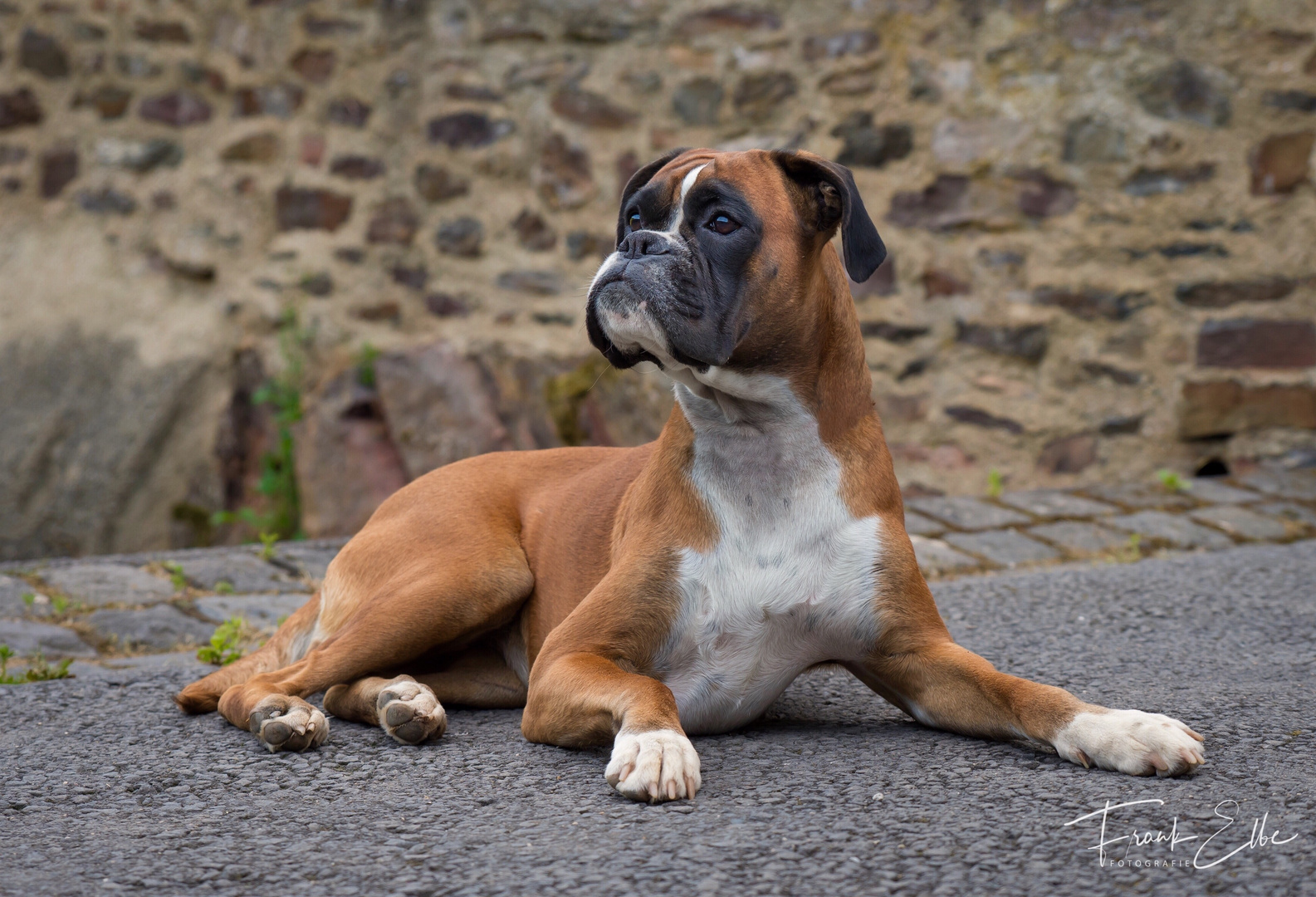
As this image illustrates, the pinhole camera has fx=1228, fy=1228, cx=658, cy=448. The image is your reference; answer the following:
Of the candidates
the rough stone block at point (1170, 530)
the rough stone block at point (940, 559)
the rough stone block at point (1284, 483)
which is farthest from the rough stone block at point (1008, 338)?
the rough stone block at point (940, 559)

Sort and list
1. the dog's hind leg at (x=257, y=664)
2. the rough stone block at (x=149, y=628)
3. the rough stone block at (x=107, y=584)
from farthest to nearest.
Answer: the rough stone block at (x=107, y=584)
the rough stone block at (x=149, y=628)
the dog's hind leg at (x=257, y=664)

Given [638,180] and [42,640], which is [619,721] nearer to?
[638,180]

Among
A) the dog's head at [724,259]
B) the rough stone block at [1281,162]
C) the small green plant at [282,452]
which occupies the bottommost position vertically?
the small green plant at [282,452]

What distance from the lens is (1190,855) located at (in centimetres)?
203

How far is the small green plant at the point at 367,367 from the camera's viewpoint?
23.3 feet

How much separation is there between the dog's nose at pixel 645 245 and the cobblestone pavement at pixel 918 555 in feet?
6.70

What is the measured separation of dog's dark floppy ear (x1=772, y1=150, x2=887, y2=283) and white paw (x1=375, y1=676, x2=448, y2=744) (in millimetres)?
1418

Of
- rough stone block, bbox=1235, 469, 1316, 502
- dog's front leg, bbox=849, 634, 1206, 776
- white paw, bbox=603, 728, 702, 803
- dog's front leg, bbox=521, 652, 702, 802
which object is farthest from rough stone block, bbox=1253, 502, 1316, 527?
white paw, bbox=603, 728, 702, 803

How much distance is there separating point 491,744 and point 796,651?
75cm

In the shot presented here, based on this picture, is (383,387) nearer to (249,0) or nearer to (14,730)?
(249,0)

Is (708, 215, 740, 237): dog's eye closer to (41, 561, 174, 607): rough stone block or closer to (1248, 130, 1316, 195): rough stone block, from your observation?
(41, 561, 174, 607): rough stone block

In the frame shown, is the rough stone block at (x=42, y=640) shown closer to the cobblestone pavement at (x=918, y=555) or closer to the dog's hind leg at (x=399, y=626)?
the cobblestone pavement at (x=918, y=555)
